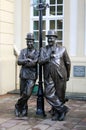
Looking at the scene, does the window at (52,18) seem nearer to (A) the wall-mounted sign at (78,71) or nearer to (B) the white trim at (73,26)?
(B) the white trim at (73,26)

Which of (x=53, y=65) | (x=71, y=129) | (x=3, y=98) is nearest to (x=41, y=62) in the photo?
(x=53, y=65)

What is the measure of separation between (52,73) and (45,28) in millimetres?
5647

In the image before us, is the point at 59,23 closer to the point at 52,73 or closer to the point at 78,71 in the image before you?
the point at 78,71

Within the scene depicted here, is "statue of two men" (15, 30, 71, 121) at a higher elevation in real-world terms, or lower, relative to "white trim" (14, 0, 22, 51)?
lower

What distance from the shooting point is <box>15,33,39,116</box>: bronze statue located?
9.05m

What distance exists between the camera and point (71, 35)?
13.5 m

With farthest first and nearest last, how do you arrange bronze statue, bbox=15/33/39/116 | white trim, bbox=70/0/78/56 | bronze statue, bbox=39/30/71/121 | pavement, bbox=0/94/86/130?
white trim, bbox=70/0/78/56, bronze statue, bbox=15/33/39/116, bronze statue, bbox=39/30/71/121, pavement, bbox=0/94/86/130

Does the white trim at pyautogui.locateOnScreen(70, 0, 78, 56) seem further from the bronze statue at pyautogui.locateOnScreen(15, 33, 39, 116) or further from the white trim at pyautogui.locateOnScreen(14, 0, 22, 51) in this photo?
the bronze statue at pyautogui.locateOnScreen(15, 33, 39, 116)

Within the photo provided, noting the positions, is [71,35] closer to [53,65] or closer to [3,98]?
[3,98]

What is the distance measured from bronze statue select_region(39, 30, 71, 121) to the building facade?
4490 mm

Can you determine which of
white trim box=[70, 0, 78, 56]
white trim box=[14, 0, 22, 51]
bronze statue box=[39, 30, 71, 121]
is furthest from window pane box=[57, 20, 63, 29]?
bronze statue box=[39, 30, 71, 121]

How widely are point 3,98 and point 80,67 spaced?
2743mm

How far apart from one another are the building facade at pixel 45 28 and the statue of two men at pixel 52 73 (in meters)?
4.17

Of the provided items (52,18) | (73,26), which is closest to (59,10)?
(52,18)
